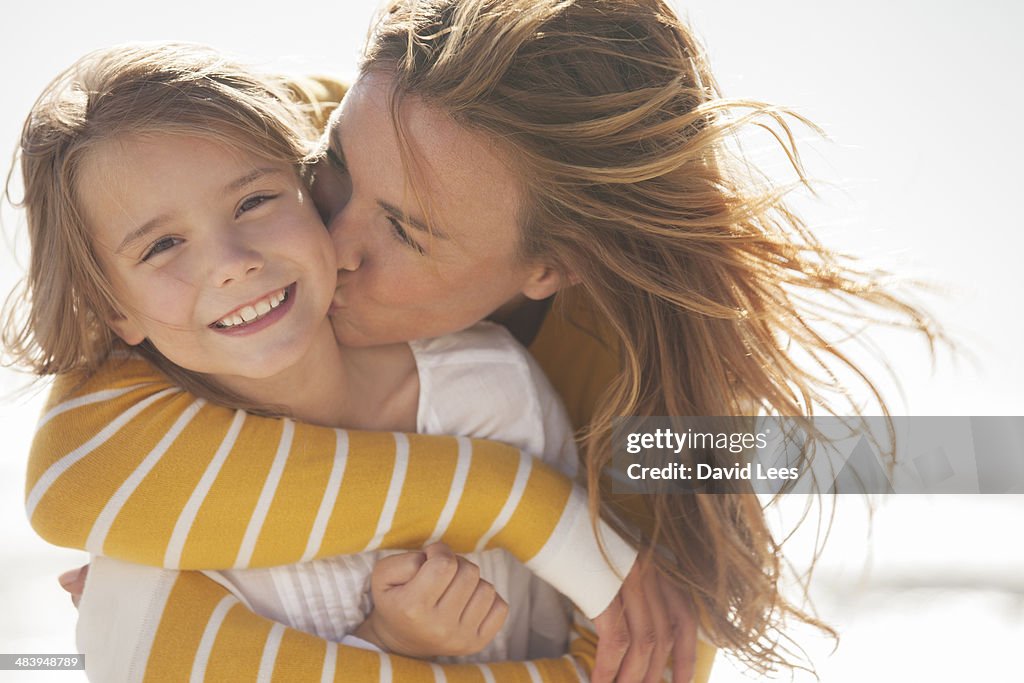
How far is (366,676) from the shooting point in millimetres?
1104

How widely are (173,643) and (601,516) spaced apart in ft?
1.67

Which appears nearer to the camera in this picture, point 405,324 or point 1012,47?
point 405,324

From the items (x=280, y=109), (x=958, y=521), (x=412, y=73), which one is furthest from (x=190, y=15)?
(x=958, y=521)

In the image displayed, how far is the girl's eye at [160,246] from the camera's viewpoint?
1135 mm

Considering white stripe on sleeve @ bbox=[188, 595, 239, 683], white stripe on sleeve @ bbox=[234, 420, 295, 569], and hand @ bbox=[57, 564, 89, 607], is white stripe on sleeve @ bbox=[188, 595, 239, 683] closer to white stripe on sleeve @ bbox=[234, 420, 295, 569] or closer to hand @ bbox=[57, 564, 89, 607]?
white stripe on sleeve @ bbox=[234, 420, 295, 569]

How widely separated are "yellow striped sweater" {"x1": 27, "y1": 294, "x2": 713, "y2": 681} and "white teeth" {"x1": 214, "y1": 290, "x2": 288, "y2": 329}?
0.10m

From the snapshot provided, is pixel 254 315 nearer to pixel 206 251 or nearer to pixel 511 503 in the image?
pixel 206 251

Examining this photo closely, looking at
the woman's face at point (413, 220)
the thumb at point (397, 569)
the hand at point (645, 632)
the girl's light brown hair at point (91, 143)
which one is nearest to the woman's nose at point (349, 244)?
the woman's face at point (413, 220)

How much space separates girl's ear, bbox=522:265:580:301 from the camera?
1294mm

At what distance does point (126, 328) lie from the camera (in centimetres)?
120

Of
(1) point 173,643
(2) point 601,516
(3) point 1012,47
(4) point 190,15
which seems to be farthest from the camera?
(3) point 1012,47

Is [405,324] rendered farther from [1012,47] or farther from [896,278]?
[1012,47]

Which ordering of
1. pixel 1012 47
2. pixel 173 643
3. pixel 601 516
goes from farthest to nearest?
1. pixel 1012 47
2. pixel 601 516
3. pixel 173 643

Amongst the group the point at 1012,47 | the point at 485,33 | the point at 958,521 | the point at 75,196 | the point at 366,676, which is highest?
the point at 485,33
